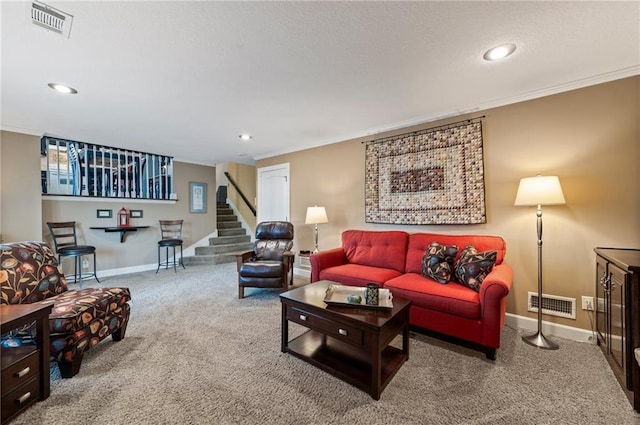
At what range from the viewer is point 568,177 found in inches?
95.7

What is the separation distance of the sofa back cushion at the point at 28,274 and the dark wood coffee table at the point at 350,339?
1963mm

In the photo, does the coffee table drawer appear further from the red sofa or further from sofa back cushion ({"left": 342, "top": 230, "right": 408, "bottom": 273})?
sofa back cushion ({"left": 342, "top": 230, "right": 408, "bottom": 273})

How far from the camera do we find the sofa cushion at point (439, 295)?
2105mm

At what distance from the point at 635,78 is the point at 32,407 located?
16.3ft

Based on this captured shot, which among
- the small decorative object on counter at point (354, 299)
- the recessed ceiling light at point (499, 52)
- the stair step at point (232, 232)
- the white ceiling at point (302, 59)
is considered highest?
the white ceiling at point (302, 59)

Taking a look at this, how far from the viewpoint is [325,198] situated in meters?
4.35

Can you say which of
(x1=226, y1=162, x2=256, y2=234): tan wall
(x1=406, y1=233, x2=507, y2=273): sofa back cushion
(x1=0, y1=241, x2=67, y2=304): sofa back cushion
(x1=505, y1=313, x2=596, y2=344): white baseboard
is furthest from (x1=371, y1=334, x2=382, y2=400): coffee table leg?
(x1=226, y1=162, x2=256, y2=234): tan wall

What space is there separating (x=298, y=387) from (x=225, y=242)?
206 inches

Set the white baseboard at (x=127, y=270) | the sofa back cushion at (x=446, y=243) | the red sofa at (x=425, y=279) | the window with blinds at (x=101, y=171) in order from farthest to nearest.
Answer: the white baseboard at (x=127, y=270)
the window with blinds at (x=101, y=171)
the sofa back cushion at (x=446, y=243)
the red sofa at (x=425, y=279)

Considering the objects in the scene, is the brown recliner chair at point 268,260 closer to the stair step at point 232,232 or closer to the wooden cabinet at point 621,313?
the stair step at point 232,232

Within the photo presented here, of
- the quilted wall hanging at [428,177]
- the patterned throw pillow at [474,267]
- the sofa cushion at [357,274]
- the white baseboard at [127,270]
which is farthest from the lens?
the white baseboard at [127,270]

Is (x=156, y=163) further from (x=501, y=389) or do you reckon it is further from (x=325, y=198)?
(x=501, y=389)

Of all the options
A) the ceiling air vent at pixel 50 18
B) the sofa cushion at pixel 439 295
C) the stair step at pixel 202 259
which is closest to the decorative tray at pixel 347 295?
the sofa cushion at pixel 439 295

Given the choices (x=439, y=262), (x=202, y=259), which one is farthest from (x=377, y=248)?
(x=202, y=259)
